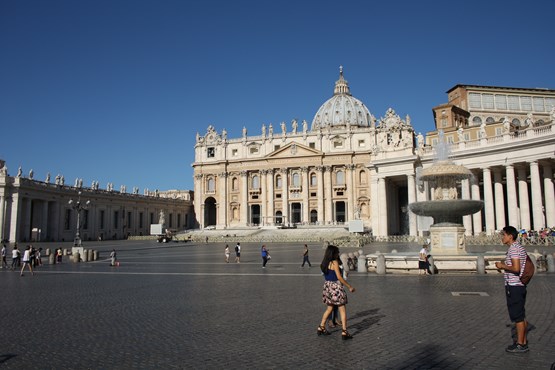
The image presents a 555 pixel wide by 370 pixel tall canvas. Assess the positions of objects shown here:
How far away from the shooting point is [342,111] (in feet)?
336

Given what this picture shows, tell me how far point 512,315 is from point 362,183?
66.4 metres

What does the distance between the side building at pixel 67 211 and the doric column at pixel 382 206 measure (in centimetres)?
2481

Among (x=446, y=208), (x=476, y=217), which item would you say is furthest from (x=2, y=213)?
(x=446, y=208)

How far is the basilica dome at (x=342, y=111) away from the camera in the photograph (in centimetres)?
10131

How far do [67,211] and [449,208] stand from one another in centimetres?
5326

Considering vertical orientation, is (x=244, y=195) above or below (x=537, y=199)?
above

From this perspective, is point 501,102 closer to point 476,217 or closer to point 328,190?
point 476,217

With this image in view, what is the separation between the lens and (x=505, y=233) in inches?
245

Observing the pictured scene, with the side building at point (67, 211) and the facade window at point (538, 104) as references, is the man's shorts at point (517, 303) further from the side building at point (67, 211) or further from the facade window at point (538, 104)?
the facade window at point (538, 104)

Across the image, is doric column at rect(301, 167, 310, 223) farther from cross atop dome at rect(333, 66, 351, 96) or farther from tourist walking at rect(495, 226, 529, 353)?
tourist walking at rect(495, 226, 529, 353)

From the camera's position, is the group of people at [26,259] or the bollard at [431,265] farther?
the group of people at [26,259]

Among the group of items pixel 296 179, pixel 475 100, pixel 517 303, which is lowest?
pixel 517 303

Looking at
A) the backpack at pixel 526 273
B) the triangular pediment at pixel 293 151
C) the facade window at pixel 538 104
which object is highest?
the facade window at pixel 538 104

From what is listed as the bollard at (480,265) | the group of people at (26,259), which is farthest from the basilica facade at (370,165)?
the group of people at (26,259)
